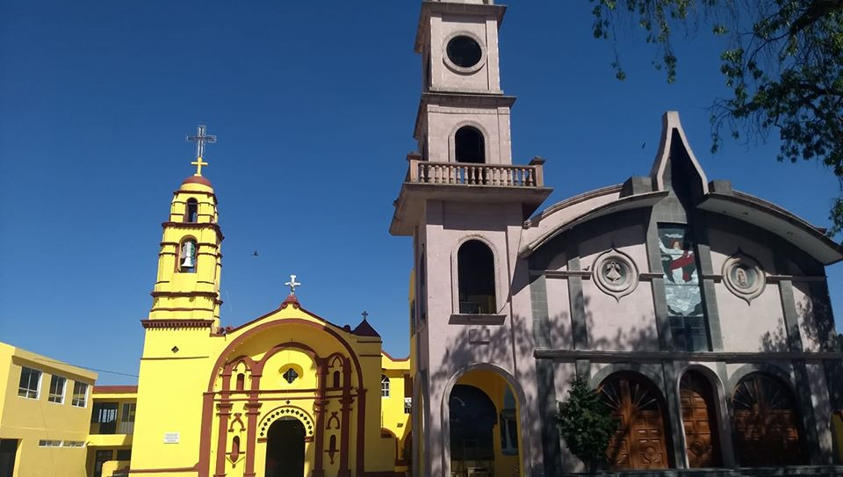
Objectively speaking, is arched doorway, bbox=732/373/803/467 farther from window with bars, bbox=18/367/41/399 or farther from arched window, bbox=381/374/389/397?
window with bars, bbox=18/367/41/399

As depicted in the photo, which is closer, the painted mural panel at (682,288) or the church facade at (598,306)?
the church facade at (598,306)

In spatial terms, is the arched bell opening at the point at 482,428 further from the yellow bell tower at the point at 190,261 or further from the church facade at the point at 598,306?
the yellow bell tower at the point at 190,261

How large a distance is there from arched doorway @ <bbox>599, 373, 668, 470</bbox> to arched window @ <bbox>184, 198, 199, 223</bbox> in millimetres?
20487

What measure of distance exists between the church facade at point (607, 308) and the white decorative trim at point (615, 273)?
0.06 metres

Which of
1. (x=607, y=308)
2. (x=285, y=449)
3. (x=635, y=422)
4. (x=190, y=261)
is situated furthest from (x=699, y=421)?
(x=190, y=261)

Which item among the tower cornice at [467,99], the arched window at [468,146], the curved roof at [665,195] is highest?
the tower cornice at [467,99]

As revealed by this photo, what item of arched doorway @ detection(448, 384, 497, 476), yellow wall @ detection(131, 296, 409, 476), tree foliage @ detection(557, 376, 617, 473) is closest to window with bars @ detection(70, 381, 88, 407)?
yellow wall @ detection(131, 296, 409, 476)

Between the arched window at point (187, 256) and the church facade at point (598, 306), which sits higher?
the arched window at point (187, 256)

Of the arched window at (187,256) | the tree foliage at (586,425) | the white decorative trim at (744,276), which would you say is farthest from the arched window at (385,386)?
the white decorative trim at (744,276)

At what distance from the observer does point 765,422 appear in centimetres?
1881

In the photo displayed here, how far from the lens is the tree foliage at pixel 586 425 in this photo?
1606cm

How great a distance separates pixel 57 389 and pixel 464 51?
22592 mm

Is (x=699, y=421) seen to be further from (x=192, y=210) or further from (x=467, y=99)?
(x=192, y=210)

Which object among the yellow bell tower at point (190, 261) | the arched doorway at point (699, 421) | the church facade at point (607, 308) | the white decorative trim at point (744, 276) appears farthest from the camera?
the yellow bell tower at point (190, 261)
